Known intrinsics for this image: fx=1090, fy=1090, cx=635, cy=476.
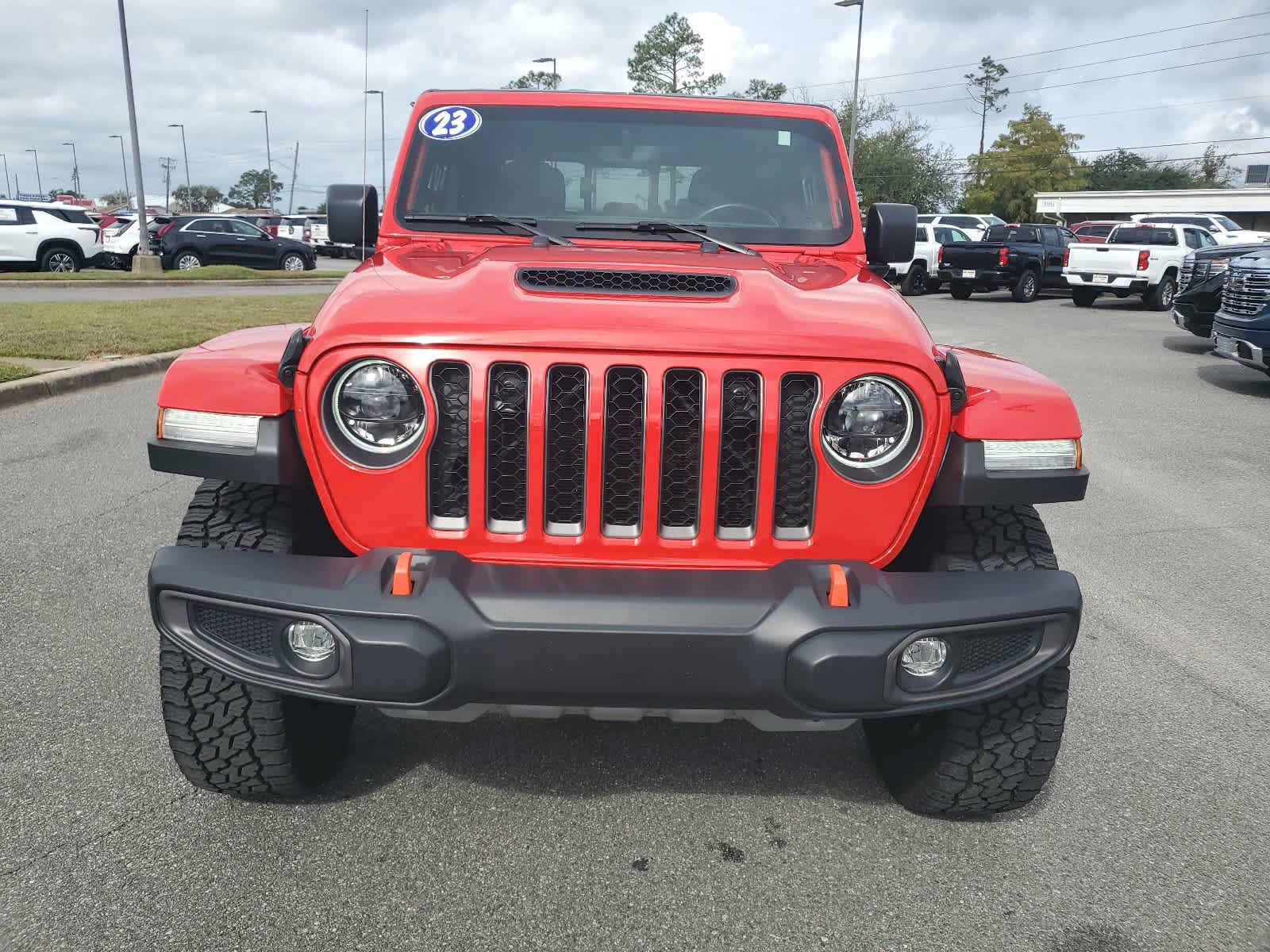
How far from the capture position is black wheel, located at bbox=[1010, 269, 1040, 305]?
2288 cm

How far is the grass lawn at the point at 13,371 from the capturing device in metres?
8.52

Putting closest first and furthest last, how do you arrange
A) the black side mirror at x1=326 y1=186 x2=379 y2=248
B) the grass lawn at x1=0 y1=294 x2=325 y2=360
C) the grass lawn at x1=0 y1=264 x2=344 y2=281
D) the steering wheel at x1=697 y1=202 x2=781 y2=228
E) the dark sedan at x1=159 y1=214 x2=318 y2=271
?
1. the steering wheel at x1=697 y1=202 x2=781 y2=228
2. the black side mirror at x1=326 y1=186 x2=379 y2=248
3. the grass lawn at x1=0 y1=294 x2=325 y2=360
4. the grass lawn at x1=0 y1=264 x2=344 y2=281
5. the dark sedan at x1=159 y1=214 x2=318 y2=271

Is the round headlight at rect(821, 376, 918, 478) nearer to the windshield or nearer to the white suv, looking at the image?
the windshield

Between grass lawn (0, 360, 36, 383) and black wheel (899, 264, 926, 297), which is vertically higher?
grass lawn (0, 360, 36, 383)

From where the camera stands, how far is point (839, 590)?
2.24m

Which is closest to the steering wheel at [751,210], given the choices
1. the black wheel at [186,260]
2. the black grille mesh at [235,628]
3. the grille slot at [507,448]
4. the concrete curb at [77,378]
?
the grille slot at [507,448]

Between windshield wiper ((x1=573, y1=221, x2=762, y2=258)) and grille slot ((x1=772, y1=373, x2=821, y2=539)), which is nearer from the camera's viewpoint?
grille slot ((x1=772, y1=373, x2=821, y2=539))

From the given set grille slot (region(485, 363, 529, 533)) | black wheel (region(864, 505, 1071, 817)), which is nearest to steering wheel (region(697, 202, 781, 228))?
black wheel (region(864, 505, 1071, 817))

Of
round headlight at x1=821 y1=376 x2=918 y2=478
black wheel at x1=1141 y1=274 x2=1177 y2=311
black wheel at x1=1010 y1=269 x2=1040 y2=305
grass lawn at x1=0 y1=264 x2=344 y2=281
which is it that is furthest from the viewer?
black wheel at x1=1010 y1=269 x2=1040 y2=305

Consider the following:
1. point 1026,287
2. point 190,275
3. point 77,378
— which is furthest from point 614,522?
point 190,275

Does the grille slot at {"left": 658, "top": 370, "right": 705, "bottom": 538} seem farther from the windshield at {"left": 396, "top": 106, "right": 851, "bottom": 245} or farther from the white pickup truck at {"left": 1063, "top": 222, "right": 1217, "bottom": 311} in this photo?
the white pickup truck at {"left": 1063, "top": 222, "right": 1217, "bottom": 311}

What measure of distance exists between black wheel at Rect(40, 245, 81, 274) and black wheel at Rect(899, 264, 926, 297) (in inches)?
741

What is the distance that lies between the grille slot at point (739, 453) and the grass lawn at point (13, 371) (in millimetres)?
7788

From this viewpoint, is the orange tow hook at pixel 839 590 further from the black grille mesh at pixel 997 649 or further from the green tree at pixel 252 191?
the green tree at pixel 252 191
